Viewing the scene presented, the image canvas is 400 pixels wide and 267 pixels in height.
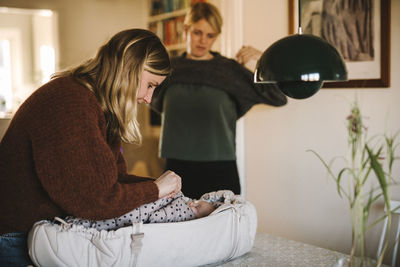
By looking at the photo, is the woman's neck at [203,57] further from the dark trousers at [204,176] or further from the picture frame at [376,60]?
the picture frame at [376,60]

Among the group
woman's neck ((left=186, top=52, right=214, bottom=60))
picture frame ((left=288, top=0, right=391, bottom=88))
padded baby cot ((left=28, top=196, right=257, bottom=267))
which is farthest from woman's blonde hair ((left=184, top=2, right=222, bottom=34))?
padded baby cot ((left=28, top=196, right=257, bottom=267))

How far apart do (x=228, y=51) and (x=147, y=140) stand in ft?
6.45

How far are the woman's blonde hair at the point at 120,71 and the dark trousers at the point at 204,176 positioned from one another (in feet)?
3.71

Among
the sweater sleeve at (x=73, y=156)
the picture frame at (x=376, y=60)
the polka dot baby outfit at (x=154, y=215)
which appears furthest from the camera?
the picture frame at (x=376, y=60)

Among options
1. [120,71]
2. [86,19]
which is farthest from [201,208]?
[86,19]

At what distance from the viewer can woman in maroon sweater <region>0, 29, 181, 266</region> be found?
1.12m

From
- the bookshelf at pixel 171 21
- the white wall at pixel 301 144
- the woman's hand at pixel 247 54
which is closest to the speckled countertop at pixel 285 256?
the white wall at pixel 301 144

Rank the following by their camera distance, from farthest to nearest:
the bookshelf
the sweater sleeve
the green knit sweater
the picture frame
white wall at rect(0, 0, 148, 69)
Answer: white wall at rect(0, 0, 148, 69)
the bookshelf
the green knit sweater
the picture frame
the sweater sleeve

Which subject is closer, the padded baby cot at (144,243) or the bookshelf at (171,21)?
the padded baby cot at (144,243)

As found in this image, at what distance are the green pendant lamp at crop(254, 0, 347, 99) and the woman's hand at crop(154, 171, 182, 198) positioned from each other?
1.32 feet

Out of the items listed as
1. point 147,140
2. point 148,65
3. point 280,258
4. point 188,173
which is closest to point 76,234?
point 148,65

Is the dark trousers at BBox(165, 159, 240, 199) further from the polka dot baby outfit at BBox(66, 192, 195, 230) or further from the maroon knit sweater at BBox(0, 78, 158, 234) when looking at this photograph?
the maroon knit sweater at BBox(0, 78, 158, 234)

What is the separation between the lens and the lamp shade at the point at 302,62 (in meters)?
1.18

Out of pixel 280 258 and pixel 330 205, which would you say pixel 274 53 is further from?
pixel 330 205
